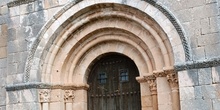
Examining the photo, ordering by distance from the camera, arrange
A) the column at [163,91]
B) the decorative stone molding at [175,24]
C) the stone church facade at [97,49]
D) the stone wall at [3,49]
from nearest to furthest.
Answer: the decorative stone molding at [175,24], the stone church facade at [97,49], the column at [163,91], the stone wall at [3,49]

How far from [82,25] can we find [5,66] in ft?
6.80

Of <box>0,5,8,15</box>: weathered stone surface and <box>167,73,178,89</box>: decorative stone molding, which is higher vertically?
<box>0,5,8,15</box>: weathered stone surface

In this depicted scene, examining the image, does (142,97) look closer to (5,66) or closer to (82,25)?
(82,25)

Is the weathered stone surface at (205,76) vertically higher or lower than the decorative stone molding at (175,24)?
lower

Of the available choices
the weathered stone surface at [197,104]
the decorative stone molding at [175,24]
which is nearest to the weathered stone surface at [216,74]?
the weathered stone surface at [197,104]

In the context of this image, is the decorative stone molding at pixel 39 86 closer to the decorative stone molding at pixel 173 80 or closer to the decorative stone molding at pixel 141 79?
the decorative stone molding at pixel 141 79

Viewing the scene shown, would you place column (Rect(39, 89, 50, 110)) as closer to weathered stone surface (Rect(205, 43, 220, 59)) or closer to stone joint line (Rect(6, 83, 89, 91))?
stone joint line (Rect(6, 83, 89, 91))

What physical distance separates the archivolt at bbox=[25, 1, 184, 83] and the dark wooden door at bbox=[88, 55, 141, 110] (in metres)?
0.30

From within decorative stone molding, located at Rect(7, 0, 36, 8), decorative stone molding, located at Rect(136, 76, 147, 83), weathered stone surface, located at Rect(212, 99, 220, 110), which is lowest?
weathered stone surface, located at Rect(212, 99, 220, 110)

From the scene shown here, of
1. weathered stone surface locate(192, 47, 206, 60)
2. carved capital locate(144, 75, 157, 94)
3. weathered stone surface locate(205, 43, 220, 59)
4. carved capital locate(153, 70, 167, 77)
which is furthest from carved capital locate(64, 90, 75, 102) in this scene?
weathered stone surface locate(205, 43, 220, 59)

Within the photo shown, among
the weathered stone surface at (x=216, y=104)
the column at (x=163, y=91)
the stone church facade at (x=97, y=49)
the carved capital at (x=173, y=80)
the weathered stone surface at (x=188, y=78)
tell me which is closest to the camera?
the weathered stone surface at (x=216, y=104)

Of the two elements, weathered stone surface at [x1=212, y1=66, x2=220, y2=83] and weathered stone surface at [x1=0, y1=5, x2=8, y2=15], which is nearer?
weathered stone surface at [x1=212, y1=66, x2=220, y2=83]

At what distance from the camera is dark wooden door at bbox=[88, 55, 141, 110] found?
710cm

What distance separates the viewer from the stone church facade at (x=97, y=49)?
19.3 ft
